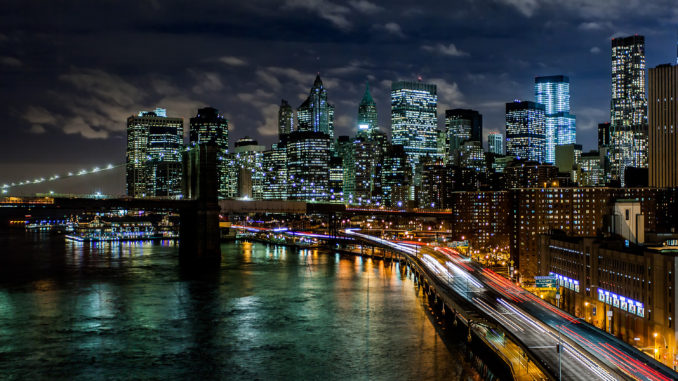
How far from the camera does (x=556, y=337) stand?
30.4 metres

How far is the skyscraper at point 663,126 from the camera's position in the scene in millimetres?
104625

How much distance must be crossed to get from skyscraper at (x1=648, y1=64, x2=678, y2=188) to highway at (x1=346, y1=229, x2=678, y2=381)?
6973 centimetres

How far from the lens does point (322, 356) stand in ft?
109

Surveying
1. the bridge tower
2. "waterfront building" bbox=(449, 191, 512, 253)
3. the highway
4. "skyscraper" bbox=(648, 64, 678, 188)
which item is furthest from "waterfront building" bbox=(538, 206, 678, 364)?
"skyscraper" bbox=(648, 64, 678, 188)

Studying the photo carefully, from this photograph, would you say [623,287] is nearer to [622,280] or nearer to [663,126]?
[622,280]

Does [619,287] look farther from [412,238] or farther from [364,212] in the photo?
[412,238]

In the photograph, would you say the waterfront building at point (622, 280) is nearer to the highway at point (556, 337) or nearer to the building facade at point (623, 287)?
the building facade at point (623, 287)

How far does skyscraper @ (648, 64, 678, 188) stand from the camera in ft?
343

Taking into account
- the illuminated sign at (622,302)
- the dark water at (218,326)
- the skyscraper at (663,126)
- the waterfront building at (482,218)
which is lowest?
the dark water at (218,326)

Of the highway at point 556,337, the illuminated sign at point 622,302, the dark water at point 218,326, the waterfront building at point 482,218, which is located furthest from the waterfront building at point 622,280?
the waterfront building at point 482,218

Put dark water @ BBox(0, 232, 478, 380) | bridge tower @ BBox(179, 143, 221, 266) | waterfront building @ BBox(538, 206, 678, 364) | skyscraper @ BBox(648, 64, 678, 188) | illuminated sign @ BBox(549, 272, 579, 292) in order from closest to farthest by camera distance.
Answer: dark water @ BBox(0, 232, 478, 380) < waterfront building @ BBox(538, 206, 678, 364) < illuminated sign @ BBox(549, 272, 579, 292) < bridge tower @ BBox(179, 143, 221, 266) < skyscraper @ BBox(648, 64, 678, 188)

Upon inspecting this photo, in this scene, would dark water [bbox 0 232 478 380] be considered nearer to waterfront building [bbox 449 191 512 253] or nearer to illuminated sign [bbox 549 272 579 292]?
illuminated sign [bbox 549 272 579 292]

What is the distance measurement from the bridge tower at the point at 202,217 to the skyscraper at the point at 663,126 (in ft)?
240

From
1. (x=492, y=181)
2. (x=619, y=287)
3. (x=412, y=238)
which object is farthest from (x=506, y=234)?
(x=492, y=181)
